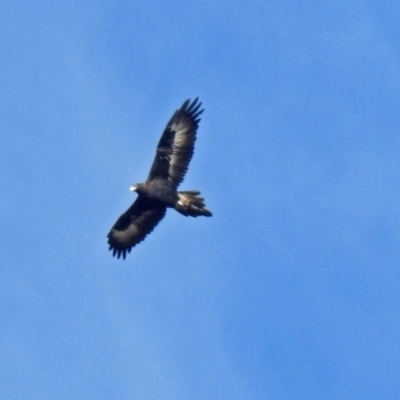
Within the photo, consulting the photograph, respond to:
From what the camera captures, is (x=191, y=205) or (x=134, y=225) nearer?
(x=191, y=205)

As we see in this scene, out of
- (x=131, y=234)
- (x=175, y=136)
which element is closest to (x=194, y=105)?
(x=175, y=136)

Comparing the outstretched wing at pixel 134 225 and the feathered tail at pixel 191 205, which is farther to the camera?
the outstretched wing at pixel 134 225

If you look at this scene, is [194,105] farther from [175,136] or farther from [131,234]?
[131,234]
